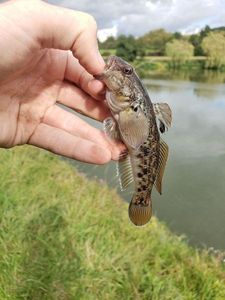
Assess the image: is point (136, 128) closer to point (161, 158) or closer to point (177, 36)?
point (161, 158)

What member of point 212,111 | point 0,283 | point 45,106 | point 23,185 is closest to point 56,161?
point 23,185

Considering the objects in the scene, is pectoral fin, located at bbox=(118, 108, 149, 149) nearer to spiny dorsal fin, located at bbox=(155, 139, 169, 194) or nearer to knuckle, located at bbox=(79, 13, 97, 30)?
spiny dorsal fin, located at bbox=(155, 139, 169, 194)

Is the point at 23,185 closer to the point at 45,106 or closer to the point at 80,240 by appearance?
the point at 80,240

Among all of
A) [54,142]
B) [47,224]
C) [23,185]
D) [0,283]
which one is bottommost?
[23,185]

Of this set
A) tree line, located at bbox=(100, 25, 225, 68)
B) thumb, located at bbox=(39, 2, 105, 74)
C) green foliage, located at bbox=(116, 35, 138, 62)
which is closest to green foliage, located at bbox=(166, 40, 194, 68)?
tree line, located at bbox=(100, 25, 225, 68)

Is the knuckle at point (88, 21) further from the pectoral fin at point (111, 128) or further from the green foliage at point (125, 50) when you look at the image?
the green foliage at point (125, 50)

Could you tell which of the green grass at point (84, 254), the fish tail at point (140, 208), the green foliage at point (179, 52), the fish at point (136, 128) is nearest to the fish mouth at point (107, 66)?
the fish at point (136, 128)

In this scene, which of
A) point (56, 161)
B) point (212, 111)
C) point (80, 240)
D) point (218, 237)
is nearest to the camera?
point (80, 240)
